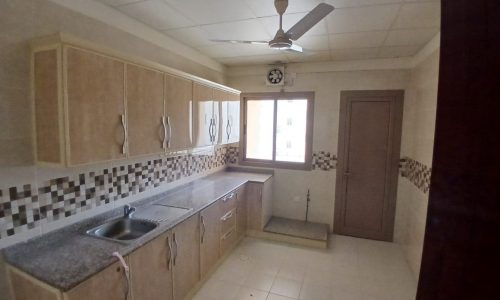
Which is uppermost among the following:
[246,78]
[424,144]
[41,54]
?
[246,78]

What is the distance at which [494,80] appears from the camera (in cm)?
28

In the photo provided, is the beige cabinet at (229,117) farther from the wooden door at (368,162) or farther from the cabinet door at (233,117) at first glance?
the wooden door at (368,162)

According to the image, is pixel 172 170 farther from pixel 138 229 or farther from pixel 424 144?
pixel 424 144

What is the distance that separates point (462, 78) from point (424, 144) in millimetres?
2816

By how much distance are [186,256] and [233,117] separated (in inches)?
76.2

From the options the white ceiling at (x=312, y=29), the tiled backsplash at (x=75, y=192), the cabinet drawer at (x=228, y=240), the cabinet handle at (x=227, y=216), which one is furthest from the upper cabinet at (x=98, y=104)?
the cabinet drawer at (x=228, y=240)

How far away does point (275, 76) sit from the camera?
365cm

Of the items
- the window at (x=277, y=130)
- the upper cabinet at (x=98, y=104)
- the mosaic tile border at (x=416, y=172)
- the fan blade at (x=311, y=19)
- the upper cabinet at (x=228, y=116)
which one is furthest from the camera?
the window at (x=277, y=130)

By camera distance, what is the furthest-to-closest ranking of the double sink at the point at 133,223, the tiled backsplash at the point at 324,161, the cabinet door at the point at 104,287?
the tiled backsplash at the point at 324,161 < the double sink at the point at 133,223 < the cabinet door at the point at 104,287

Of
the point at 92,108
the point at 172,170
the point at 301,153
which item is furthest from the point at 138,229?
the point at 301,153

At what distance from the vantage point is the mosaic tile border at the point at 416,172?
8.24 feet

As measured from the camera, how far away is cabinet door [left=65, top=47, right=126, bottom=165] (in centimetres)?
142

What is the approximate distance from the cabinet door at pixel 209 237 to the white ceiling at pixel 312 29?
1.74m

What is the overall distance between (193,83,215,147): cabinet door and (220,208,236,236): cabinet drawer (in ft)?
2.81
